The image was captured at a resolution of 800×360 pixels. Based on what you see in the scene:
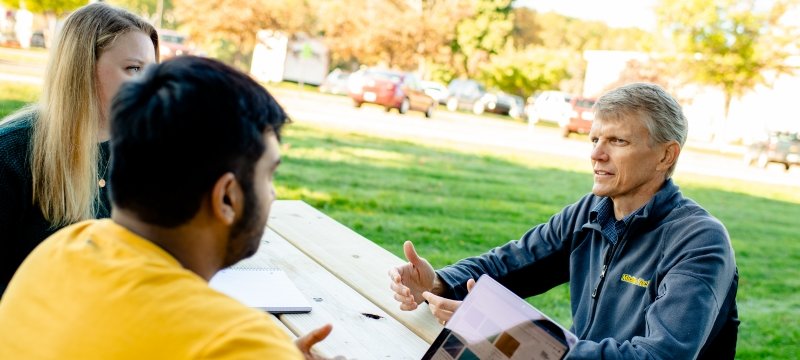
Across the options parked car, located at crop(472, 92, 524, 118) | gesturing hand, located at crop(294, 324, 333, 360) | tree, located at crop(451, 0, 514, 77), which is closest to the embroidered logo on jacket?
gesturing hand, located at crop(294, 324, 333, 360)

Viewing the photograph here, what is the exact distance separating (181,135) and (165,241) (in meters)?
0.20

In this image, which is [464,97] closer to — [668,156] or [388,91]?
[388,91]

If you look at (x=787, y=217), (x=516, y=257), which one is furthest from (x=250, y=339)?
(x=787, y=217)

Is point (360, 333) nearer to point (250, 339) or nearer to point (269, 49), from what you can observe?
point (250, 339)

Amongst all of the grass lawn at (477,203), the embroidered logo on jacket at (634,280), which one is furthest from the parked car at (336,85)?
the embroidered logo on jacket at (634,280)

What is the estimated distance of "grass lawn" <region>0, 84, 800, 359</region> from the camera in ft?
20.9

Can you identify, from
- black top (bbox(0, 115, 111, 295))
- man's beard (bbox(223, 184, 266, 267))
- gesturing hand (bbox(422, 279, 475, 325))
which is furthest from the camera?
black top (bbox(0, 115, 111, 295))

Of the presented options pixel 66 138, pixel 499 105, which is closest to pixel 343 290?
pixel 66 138

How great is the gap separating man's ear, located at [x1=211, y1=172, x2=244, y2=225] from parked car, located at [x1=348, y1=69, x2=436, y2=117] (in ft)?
77.1

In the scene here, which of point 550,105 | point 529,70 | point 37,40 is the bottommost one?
point 37,40

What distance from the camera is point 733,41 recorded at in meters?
30.4

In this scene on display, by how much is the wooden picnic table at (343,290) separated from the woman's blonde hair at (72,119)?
58 cm

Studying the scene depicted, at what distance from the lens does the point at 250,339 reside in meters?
1.14

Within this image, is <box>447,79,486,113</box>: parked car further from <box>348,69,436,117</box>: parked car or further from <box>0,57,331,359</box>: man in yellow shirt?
<box>0,57,331,359</box>: man in yellow shirt
